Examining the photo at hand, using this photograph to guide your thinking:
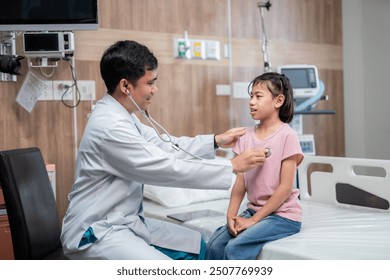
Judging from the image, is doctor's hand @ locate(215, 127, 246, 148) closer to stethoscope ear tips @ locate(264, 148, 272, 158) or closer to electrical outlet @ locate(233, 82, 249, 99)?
stethoscope ear tips @ locate(264, 148, 272, 158)

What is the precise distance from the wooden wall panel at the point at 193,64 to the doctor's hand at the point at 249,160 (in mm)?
1628

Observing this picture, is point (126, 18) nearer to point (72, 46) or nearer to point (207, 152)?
point (72, 46)

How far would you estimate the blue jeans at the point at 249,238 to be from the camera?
181 cm

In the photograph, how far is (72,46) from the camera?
9.06 ft

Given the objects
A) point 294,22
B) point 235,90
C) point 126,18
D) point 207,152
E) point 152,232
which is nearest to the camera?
point 152,232

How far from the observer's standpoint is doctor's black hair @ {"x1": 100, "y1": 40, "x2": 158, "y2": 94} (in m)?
1.81

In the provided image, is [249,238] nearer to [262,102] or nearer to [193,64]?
[262,102]

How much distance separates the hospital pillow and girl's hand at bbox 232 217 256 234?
0.84 metres

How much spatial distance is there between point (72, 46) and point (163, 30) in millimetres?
856

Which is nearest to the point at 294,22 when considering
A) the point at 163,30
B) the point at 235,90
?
the point at 235,90

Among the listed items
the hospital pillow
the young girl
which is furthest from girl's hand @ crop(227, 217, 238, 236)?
the hospital pillow

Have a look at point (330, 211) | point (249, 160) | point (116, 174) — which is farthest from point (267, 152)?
point (330, 211)
